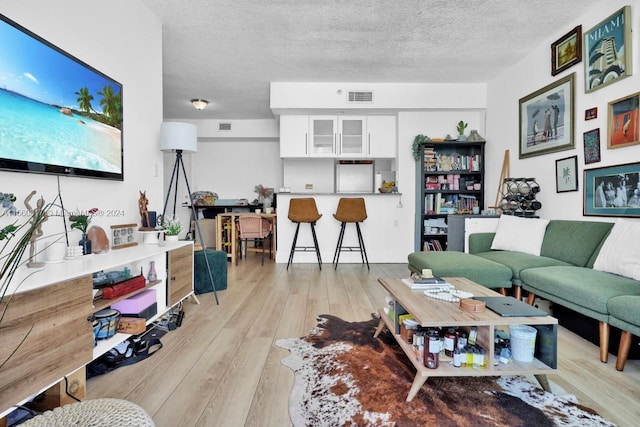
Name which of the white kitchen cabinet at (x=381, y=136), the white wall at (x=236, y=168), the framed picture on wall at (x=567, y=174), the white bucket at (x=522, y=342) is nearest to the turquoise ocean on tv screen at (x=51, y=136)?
the white bucket at (x=522, y=342)

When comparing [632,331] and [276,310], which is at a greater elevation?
[632,331]

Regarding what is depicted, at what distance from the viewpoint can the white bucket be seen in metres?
1.61

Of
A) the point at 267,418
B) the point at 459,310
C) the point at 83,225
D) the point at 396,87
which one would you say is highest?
the point at 396,87

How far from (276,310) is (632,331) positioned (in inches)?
94.4

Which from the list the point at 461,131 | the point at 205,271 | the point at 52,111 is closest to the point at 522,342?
the point at 52,111

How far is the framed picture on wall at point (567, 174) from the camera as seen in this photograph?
3312 millimetres

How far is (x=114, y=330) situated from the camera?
1947 mm

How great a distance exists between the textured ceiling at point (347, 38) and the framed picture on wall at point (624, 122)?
40.4 inches

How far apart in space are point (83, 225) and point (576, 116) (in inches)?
171

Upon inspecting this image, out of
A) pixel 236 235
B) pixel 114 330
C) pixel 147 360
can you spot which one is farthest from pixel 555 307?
pixel 236 235

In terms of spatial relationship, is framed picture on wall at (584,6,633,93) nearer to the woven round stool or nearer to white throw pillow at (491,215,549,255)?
white throw pillow at (491,215,549,255)


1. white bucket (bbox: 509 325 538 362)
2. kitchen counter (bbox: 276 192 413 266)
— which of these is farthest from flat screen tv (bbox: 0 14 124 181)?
kitchen counter (bbox: 276 192 413 266)

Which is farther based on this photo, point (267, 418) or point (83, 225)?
point (83, 225)

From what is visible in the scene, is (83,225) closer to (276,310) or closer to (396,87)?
(276,310)
